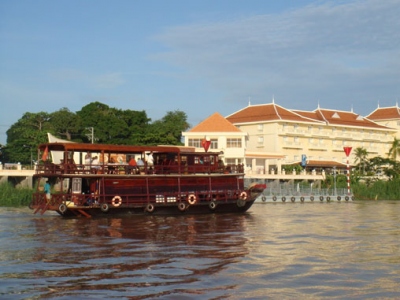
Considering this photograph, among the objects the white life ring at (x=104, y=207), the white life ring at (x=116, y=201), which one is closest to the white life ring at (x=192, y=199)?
the white life ring at (x=116, y=201)

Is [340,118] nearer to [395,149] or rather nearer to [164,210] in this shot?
[395,149]

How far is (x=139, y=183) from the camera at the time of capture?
91.6 ft

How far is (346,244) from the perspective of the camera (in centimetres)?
1764

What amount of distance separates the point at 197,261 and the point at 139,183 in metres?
13.9

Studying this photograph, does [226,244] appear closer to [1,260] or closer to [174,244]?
[174,244]

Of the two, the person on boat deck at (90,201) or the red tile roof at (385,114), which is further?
the red tile roof at (385,114)

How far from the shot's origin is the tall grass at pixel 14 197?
36.8 meters

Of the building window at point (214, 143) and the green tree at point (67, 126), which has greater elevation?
the green tree at point (67, 126)

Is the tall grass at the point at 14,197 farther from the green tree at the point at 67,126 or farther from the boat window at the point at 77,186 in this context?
the green tree at the point at 67,126

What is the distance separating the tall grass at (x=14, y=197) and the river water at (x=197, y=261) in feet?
43.8

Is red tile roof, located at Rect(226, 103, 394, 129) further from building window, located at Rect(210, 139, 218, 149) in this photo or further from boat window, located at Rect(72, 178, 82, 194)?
boat window, located at Rect(72, 178, 82, 194)

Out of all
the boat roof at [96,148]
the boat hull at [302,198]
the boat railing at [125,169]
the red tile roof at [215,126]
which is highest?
the red tile roof at [215,126]

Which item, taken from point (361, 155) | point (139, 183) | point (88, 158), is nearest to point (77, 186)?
point (88, 158)

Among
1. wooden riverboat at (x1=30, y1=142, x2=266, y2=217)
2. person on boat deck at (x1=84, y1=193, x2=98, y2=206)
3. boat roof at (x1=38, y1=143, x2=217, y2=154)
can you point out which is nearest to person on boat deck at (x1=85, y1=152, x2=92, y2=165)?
wooden riverboat at (x1=30, y1=142, x2=266, y2=217)
